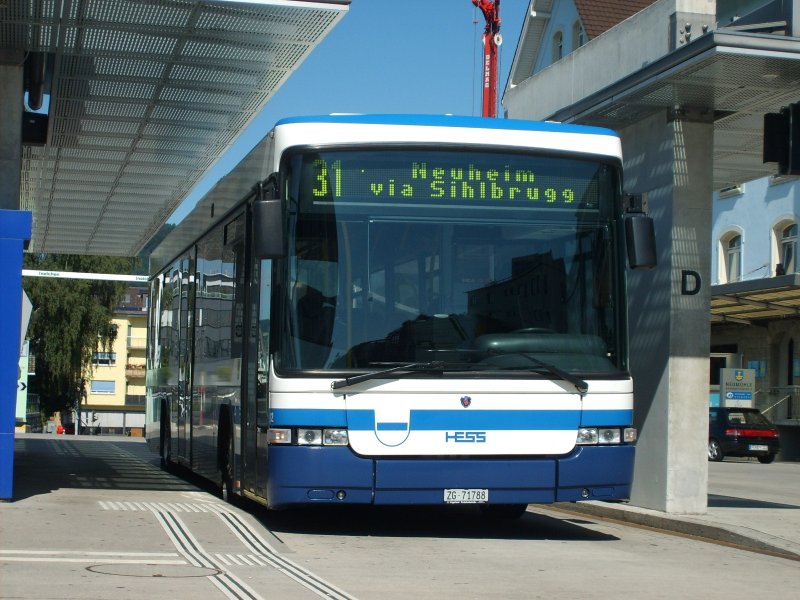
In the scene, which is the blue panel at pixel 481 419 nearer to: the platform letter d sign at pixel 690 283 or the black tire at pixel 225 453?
the black tire at pixel 225 453

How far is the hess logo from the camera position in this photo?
36.2 ft

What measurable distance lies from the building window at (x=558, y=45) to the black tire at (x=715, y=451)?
1821 centimetres

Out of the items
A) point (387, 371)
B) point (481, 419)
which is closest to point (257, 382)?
point (387, 371)

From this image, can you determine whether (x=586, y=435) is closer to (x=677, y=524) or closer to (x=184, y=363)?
(x=677, y=524)

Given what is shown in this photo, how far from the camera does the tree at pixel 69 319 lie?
207 ft

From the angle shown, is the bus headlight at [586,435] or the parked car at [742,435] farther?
the parked car at [742,435]

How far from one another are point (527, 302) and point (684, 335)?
3572 mm

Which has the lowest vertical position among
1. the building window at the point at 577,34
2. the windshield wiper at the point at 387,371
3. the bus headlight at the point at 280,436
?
the bus headlight at the point at 280,436

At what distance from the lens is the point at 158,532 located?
432 inches

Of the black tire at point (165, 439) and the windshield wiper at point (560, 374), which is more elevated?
the windshield wiper at point (560, 374)

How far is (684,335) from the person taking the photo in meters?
14.2

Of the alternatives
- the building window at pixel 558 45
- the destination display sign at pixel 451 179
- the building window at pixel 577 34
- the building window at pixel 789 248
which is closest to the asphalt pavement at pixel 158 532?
the destination display sign at pixel 451 179

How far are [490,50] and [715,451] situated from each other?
563 inches

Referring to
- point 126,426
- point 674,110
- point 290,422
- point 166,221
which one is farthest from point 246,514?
point 126,426
